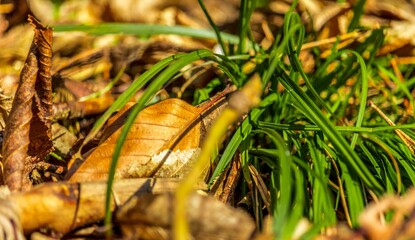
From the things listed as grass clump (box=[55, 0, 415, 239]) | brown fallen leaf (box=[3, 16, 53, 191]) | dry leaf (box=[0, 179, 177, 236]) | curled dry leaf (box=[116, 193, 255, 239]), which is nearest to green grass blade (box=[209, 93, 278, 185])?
grass clump (box=[55, 0, 415, 239])

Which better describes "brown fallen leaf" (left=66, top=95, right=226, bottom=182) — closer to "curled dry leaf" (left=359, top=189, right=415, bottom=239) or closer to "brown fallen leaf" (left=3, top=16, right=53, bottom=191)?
"brown fallen leaf" (left=3, top=16, right=53, bottom=191)

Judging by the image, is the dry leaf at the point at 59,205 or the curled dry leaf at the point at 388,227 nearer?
the curled dry leaf at the point at 388,227

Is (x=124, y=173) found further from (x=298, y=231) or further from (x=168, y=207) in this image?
(x=298, y=231)

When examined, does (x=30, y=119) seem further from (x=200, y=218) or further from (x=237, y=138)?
(x=200, y=218)

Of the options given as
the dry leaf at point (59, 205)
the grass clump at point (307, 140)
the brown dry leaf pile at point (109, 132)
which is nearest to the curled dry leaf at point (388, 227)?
the brown dry leaf pile at point (109, 132)

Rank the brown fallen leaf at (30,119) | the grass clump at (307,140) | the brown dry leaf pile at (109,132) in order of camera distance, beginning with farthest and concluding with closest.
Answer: the brown fallen leaf at (30,119), the grass clump at (307,140), the brown dry leaf pile at (109,132)

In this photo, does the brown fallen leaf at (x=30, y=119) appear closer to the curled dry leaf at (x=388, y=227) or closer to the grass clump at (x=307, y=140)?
the grass clump at (x=307, y=140)
